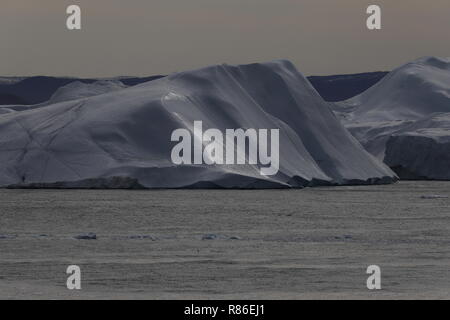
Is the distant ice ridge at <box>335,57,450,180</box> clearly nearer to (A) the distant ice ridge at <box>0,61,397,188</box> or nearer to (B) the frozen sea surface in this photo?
(A) the distant ice ridge at <box>0,61,397,188</box>

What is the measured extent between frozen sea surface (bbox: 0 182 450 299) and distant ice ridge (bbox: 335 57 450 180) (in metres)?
29.4

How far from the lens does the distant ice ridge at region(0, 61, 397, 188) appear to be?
49.5m

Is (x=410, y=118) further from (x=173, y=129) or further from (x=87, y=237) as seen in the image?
(x=87, y=237)

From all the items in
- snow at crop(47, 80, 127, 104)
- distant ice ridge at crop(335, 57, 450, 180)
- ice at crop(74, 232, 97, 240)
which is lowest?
distant ice ridge at crop(335, 57, 450, 180)

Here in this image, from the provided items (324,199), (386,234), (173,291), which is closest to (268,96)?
(324,199)

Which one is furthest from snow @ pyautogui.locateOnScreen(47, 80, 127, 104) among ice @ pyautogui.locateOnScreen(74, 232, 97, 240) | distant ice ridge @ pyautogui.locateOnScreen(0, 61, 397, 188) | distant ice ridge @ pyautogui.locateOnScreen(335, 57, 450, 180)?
ice @ pyautogui.locateOnScreen(74, 232, 97, 240)

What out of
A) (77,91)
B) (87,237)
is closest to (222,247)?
(87,237)

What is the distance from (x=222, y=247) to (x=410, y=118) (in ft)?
298

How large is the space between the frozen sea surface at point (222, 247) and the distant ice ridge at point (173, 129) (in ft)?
13.7

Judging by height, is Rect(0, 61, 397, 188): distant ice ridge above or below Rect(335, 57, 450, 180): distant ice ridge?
above

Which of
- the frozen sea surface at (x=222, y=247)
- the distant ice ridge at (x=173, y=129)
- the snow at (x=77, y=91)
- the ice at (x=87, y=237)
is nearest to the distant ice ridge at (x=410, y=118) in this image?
the distant ice ridge at (x=173, y=129)

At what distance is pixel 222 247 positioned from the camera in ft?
83.3
